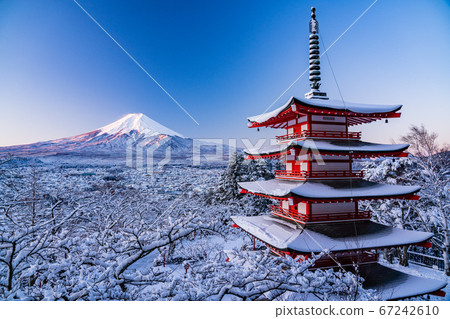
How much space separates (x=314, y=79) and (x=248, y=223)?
796 cm

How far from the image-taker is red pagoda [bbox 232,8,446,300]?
7.27m

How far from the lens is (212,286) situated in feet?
13.1

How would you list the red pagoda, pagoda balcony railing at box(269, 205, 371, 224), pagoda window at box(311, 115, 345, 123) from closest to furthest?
the red pagoda
pagoda balcony railing at box(269, 205, 371, 224)
pagoda window at box(311, 115, 345, 123)

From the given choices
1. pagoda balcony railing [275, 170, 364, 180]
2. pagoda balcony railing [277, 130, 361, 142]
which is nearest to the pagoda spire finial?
pagoda balcony railing [277, 130, 361, 142]

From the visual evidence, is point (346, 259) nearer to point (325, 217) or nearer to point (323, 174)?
point (325, 217)

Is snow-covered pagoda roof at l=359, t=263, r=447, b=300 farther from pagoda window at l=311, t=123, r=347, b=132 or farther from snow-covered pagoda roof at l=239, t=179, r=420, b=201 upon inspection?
pagoda window at l=311, t=123, r=347, b=132

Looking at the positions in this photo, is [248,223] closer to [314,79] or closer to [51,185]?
[314,79]

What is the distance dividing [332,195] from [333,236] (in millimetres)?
1576

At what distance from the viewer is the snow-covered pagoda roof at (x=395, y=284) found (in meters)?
6.95

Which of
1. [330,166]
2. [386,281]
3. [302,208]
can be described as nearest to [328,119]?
[330,166]

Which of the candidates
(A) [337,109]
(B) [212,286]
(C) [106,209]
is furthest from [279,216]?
(C) [106,209]

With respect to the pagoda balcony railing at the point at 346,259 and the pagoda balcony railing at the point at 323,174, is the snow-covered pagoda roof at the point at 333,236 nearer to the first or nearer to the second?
the pagoda balcony railing at the point at 346,259

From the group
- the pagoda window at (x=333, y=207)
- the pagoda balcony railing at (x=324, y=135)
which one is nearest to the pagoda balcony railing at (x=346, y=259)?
the pagoda window at (x=333, y=207)

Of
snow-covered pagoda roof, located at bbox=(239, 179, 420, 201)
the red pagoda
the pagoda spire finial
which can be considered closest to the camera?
the red pagoda
